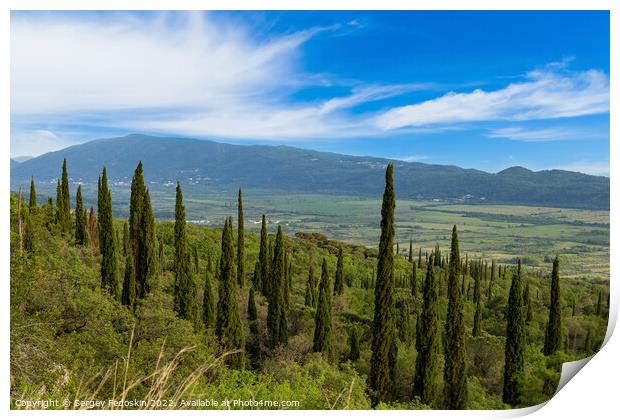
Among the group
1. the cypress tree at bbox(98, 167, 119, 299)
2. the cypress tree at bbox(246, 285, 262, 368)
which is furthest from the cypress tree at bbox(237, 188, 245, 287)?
the cypress tree at bbox(98, 167, 119, 299)

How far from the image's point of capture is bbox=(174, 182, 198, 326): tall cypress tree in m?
13.5

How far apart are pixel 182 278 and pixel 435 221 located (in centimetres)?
720

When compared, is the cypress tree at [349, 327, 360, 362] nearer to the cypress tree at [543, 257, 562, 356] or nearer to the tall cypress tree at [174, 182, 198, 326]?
the cypress tree at [543, 257, 562, 356]

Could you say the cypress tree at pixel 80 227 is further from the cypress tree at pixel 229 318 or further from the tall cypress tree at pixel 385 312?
the tall cypress tree at pixel 385 312

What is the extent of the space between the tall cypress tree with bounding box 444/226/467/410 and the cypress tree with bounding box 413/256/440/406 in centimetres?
46

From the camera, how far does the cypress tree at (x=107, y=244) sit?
1588 cm

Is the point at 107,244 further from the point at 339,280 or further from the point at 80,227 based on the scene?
the point at 339,280

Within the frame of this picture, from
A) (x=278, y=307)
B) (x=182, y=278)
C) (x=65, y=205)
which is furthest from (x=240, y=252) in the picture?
(x=182, y=278)

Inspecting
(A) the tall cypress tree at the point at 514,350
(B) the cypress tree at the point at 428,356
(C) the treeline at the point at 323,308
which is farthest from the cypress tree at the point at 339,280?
(A) the tall cypress tree at the point at 514,350

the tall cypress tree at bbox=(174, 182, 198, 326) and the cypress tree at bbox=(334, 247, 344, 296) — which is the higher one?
the tall cypress tree at bbox=(174, 182, 198, 326)

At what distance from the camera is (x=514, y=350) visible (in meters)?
14.5
